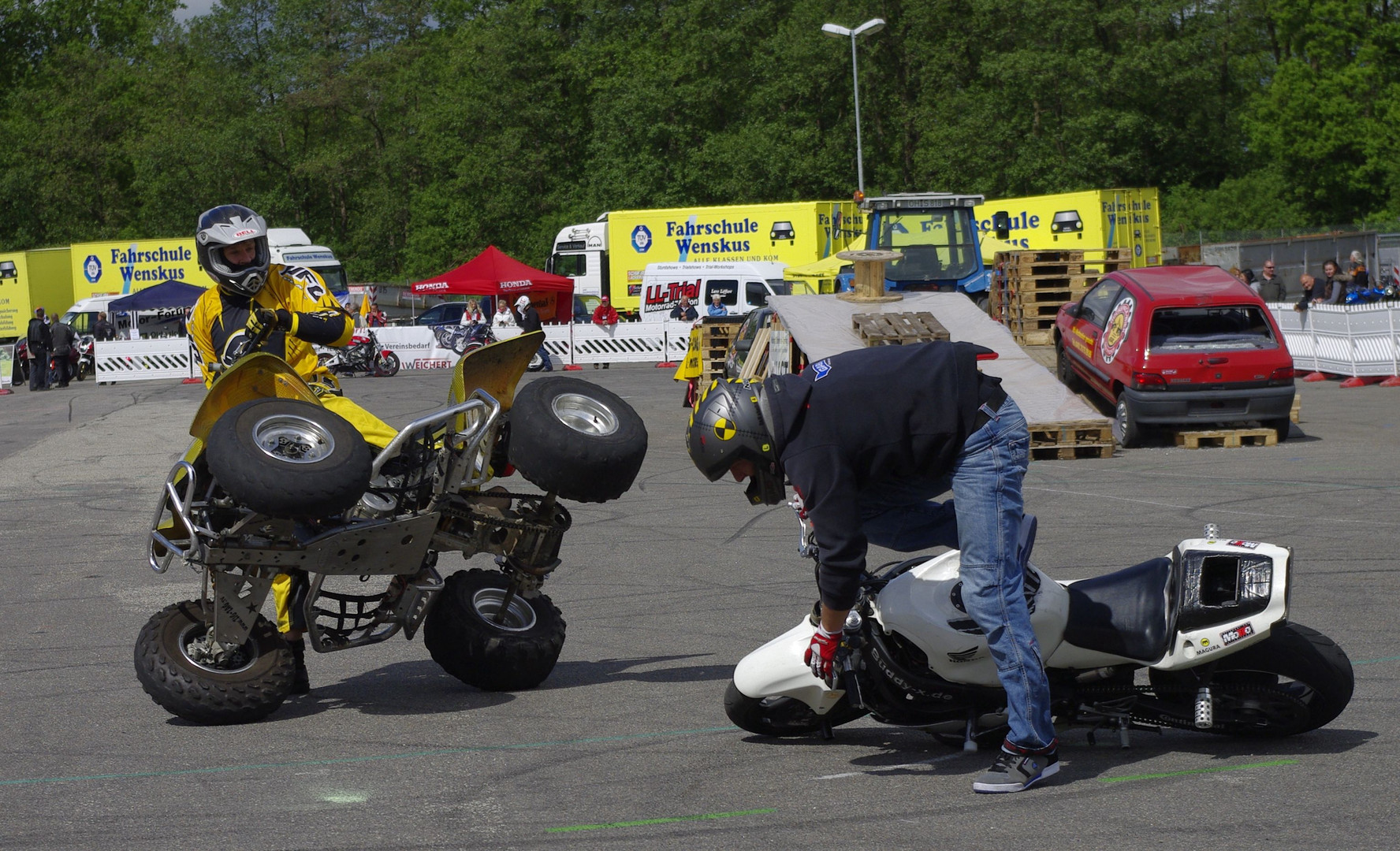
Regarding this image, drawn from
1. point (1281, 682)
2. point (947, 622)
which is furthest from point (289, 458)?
point (1281, 682)

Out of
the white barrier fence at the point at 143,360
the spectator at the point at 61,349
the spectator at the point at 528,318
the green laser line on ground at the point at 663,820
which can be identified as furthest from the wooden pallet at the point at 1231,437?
the spectator at the point at 61,349

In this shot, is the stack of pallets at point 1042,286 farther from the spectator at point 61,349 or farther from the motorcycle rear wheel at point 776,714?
the spectator at point 61,349

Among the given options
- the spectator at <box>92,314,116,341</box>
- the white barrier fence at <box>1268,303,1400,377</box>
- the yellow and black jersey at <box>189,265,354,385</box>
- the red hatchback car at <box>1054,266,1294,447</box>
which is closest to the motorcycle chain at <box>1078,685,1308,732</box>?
the yellow and black jersey at <box>189,265,354,385</box>

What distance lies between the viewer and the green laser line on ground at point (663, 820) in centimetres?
479

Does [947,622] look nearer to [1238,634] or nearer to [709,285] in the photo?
[1238,634]

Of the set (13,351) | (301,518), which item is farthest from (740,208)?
(301,518)

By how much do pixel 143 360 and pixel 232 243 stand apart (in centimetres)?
2983

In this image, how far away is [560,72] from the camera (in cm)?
6475

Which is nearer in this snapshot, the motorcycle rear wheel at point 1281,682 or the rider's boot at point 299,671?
the motorcycle rear wheel at point 1281,682

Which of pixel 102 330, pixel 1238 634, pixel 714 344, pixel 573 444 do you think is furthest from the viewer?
pixel 102 330

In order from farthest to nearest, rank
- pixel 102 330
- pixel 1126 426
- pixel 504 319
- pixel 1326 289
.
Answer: pixel 102 330, pixel 504 319, pixel 1326 289, pixel 1126 426

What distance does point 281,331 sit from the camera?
6.86m

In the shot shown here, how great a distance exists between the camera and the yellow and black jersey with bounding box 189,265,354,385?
689 centimetres

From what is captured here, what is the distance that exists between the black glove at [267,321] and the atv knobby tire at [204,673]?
1.29m
